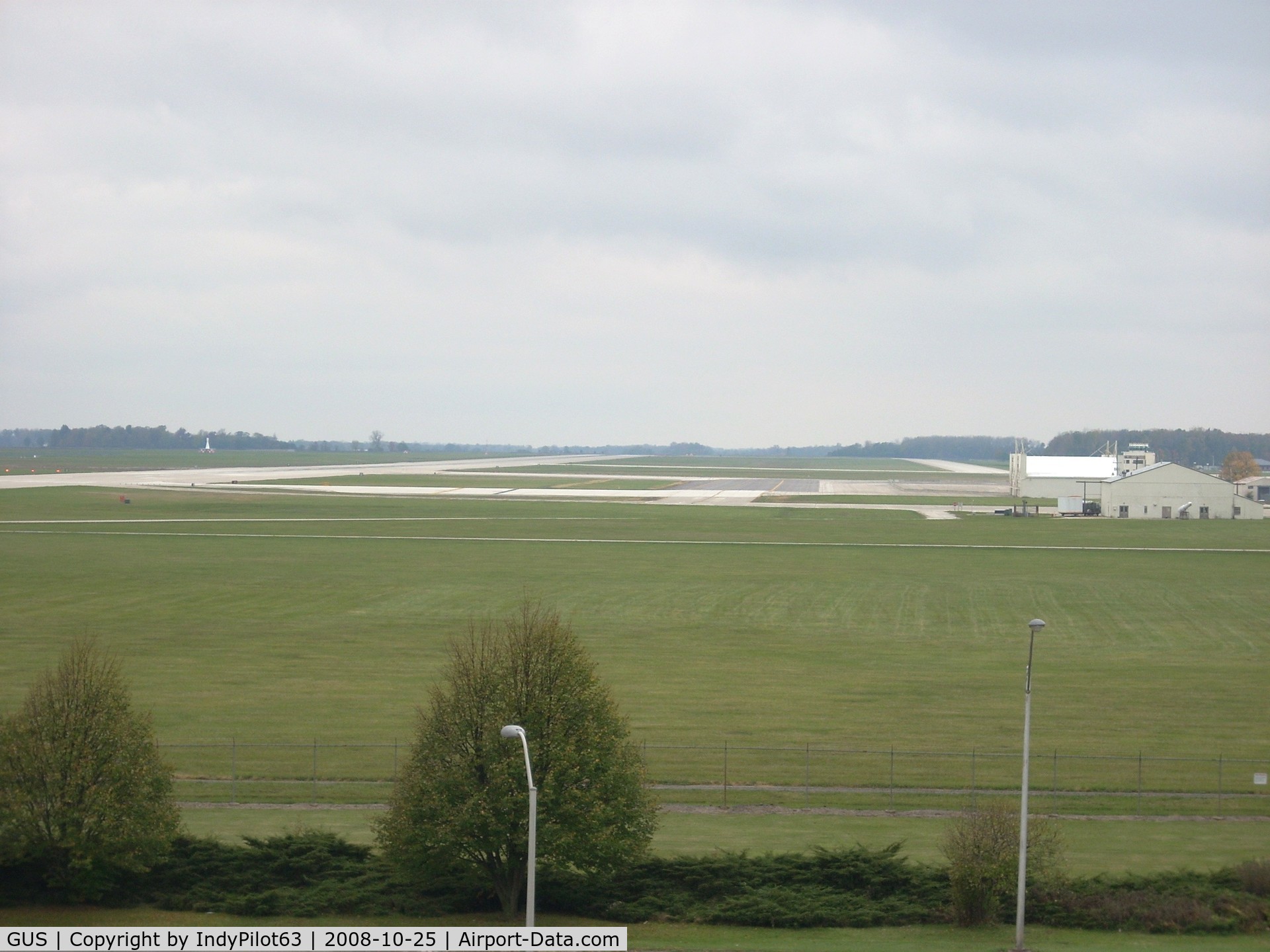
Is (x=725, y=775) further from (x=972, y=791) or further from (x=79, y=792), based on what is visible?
(x=79, y=792)

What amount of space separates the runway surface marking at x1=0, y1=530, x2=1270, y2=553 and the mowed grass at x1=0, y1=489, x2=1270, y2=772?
22.4 inches

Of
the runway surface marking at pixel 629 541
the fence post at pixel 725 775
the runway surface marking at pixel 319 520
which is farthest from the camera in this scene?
the runway surface marking at pixel 319 520

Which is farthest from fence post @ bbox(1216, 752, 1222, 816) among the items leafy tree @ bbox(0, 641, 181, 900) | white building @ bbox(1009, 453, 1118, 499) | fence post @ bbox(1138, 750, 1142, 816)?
white building @ bbox(1009, 453, 1118, 499)

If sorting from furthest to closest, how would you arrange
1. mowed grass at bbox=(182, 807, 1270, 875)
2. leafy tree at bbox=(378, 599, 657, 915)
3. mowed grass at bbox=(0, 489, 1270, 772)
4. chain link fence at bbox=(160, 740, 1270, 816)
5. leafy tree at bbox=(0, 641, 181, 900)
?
1. mowed grass at bbox=(0, 489, 1270, 772)
2. chain link fence at bbox=(160, 740, 1270, 816)
3. mowed grass at bbox=(182, 807, 1270, 875)
4. leafy tree at bbox=(378, 599, 657, 915)
5. leafy tree at bbox=(0, 641, 181, 900)

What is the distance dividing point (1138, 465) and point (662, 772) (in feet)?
454

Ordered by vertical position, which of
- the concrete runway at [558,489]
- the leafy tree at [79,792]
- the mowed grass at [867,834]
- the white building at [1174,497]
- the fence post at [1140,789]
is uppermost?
the white building at [1174,497]

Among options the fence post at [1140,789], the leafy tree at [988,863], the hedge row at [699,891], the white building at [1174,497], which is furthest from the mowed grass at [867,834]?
the white building at [1174,497]

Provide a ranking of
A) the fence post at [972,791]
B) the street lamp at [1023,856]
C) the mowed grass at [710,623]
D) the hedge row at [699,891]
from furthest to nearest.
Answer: the mowed grass at [710,623]
the fence post at [972,791]
the hedge row at [699,891]
the street lamp at [1023,856]

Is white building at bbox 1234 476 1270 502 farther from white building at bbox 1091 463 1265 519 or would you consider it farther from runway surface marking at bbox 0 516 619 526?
runway surface marking at bbox 0 516 619 526

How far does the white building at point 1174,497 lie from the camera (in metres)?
112

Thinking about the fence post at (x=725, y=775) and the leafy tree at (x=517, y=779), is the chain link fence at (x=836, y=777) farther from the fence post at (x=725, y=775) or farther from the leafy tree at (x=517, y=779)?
the leafy tree at (x=517, y=779)

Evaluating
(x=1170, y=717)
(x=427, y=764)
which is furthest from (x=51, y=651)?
(x=1170, y=717)

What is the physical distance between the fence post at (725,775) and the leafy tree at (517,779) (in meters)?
6.70

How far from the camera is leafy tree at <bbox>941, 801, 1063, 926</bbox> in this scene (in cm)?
2134
